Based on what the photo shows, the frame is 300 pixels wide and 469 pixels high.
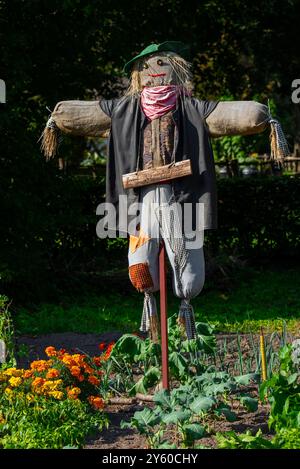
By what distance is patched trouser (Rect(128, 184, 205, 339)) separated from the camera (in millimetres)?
5277

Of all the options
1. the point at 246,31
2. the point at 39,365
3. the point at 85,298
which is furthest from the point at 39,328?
the point at 246,31

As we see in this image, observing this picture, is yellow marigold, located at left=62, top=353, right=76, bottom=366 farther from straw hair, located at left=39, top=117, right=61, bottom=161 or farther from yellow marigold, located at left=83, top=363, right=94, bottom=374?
straw hair, located at left=39, top=117, right=61, bottom=161

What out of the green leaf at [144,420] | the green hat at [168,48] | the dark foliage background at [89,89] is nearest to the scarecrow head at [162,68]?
the green hat at [168,48]

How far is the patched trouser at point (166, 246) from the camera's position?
5277 mm

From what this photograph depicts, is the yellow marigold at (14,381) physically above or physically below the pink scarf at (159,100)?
below

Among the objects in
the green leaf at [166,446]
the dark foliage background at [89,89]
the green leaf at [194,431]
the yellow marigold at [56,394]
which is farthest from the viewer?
the dark foliage background at [89,89]

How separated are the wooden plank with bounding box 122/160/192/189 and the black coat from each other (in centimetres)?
7

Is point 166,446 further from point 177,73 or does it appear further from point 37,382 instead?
point 177,73

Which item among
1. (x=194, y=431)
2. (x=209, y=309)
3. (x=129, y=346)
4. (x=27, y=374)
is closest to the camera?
(x=194, y=431)

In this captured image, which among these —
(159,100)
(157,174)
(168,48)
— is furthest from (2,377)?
(168,48)

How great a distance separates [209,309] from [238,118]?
444 centimetres

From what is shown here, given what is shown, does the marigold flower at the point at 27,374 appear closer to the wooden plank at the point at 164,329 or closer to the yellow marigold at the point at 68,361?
the yellow marigold at the point at 68,361

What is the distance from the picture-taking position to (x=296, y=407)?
172 inches

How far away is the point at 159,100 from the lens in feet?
17.3
